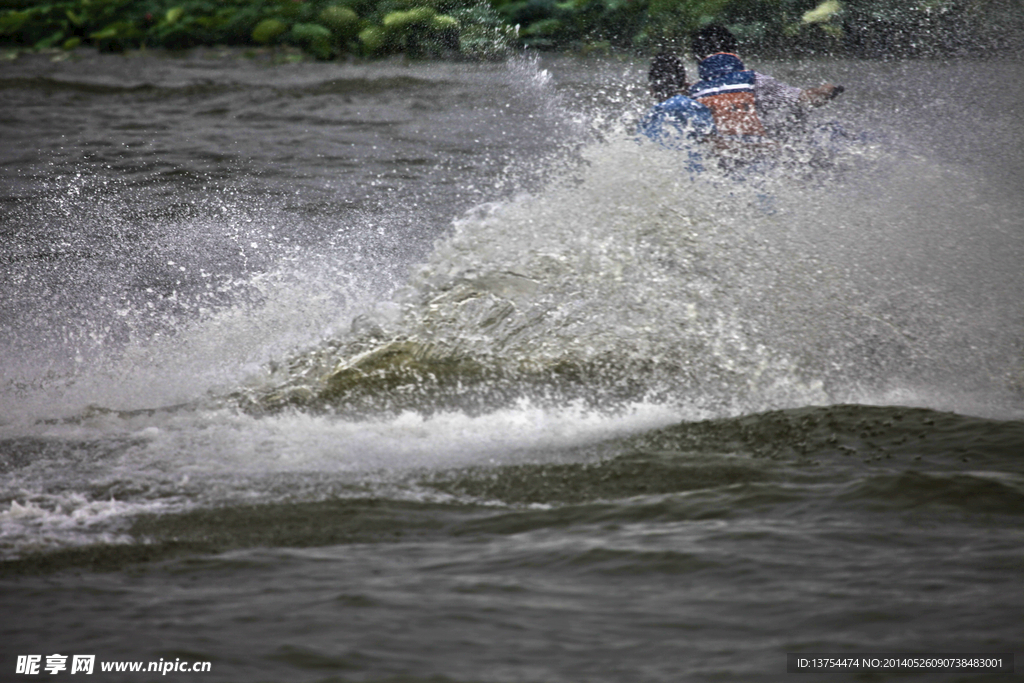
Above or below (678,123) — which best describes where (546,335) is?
below

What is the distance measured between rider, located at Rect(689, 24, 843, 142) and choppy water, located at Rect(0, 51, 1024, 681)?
1.16ft

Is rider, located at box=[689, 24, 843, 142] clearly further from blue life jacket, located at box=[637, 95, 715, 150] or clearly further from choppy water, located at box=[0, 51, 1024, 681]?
choppy water, located at box=[0, 51, 1024, 681]

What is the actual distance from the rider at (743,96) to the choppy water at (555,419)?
0.35 meters

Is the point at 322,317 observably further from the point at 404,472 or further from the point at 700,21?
the point at 700,21

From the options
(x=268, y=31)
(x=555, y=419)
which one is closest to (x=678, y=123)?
(x=555, y=419)

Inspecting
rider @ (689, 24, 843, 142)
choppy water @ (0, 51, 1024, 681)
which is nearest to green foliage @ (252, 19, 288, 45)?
choppy water @ (0, 51, 1024, 681)

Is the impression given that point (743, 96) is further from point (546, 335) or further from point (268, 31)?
point (268, 31)

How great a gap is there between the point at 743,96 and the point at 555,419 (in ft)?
9.71

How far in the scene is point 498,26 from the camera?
14672 millimetres

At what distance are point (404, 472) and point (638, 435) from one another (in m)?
1.07

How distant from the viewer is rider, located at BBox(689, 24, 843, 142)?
6059mm

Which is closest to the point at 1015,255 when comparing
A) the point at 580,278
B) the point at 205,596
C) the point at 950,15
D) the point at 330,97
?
the point at 580,278

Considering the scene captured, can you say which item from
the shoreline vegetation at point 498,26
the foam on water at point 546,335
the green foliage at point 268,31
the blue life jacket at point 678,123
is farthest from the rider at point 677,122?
the green foliage at point 268,31

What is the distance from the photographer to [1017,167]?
6.94 m
